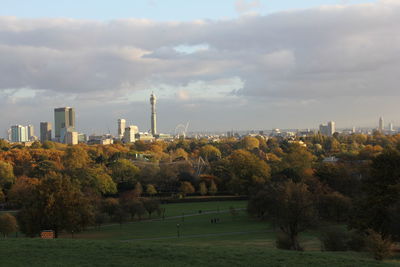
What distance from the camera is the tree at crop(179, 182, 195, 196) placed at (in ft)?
244

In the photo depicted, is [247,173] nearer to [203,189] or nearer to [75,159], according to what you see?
[203,189]

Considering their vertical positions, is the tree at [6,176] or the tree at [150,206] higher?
the tree at [6,176]

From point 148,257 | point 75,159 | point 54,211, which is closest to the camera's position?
point 148,257

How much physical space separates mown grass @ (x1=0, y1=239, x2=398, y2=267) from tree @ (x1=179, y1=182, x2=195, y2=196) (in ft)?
179

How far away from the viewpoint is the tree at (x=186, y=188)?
74.3 metres

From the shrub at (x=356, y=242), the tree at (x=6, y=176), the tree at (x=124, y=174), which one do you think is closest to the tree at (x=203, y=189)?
the tree at (x=124, y=174)

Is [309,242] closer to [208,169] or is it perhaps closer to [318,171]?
[318,171]

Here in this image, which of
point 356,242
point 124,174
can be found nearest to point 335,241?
point 356,242

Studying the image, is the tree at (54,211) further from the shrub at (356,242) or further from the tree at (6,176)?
the tree at (6,176)

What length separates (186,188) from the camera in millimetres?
74312

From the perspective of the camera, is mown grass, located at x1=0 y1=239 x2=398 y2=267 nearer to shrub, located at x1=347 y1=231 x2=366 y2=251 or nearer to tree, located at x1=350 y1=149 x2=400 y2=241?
shrub, located at x1=347 y1=231 x2=366 y2=251

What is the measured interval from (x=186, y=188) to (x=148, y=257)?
56978 mm

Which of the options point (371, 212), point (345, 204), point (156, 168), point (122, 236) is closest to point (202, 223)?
point (122, 236)

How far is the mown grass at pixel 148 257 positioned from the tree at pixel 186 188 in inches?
2145
